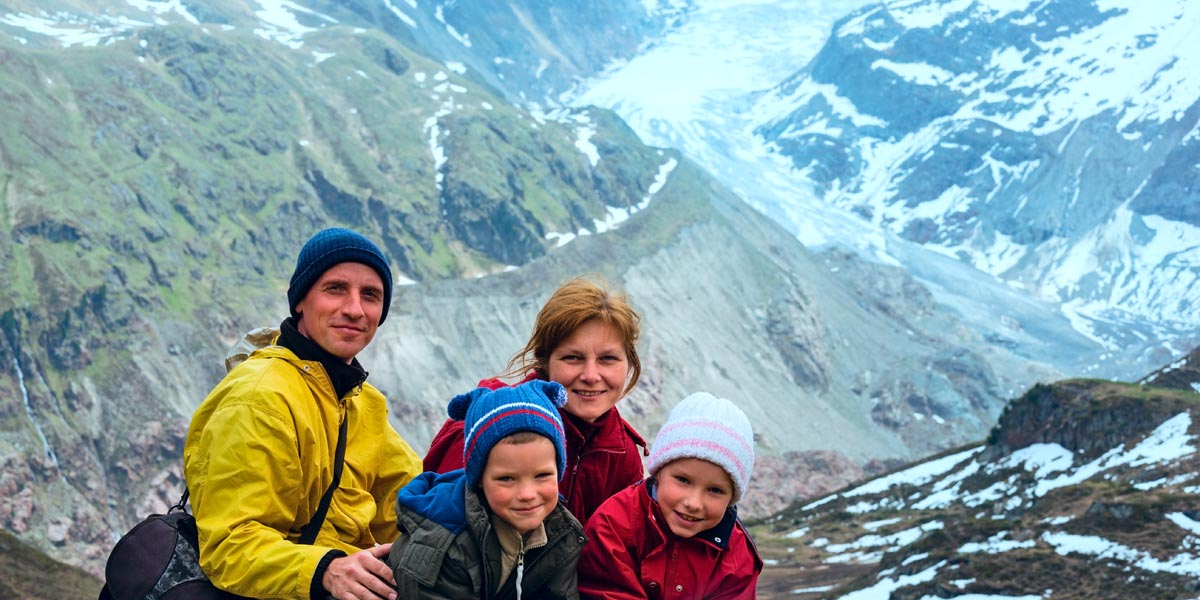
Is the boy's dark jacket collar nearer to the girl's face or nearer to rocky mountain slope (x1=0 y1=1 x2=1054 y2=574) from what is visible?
the girl's face

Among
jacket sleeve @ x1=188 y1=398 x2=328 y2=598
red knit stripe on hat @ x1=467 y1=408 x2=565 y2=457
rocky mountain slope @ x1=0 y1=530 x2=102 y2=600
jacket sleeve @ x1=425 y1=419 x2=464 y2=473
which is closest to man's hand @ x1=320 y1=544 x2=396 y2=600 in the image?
jacket sleeve @ x1=188 y1=398 x2=328 y2=598

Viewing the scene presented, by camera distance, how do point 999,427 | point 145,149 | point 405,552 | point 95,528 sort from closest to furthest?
point 405,552, point 999,427, point 95,528, point 145,149

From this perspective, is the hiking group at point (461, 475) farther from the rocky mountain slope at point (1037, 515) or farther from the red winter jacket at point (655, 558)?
the rocky mountain slope at point (1037, 515)

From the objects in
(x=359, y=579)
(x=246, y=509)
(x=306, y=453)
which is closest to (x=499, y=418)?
(x=359, y=579)

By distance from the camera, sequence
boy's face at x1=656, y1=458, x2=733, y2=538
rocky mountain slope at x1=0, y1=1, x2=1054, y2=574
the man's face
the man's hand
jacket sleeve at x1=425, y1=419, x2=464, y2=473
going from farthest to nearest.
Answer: rocky mountain slope at x1=0, y1=1, x2=1054, y2=574 → jacket sleeve at x1=425, y1=419, x2=464, y2=473 → the man's face → boy's face at x1=656, y1=458, x2=733, y2=538 → the man's hand

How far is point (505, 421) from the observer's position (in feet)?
18.8

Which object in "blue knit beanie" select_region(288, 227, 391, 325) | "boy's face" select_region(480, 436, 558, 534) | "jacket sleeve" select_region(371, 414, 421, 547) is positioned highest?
"blue knit beanie" select_region(288, 227, 391, 325)

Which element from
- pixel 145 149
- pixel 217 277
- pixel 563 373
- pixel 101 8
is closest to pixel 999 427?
pixel 563 373

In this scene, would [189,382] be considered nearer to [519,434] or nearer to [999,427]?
[999,427]

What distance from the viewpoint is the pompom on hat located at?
6.45 meters

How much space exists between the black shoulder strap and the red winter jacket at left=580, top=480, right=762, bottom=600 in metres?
1.44

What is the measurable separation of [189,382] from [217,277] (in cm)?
1575

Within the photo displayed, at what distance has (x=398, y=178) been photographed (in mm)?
122750

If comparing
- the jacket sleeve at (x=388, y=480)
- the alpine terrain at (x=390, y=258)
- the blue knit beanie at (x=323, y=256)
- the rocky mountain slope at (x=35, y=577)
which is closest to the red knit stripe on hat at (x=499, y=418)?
the jacket sleeve at (x=388, y=480)
